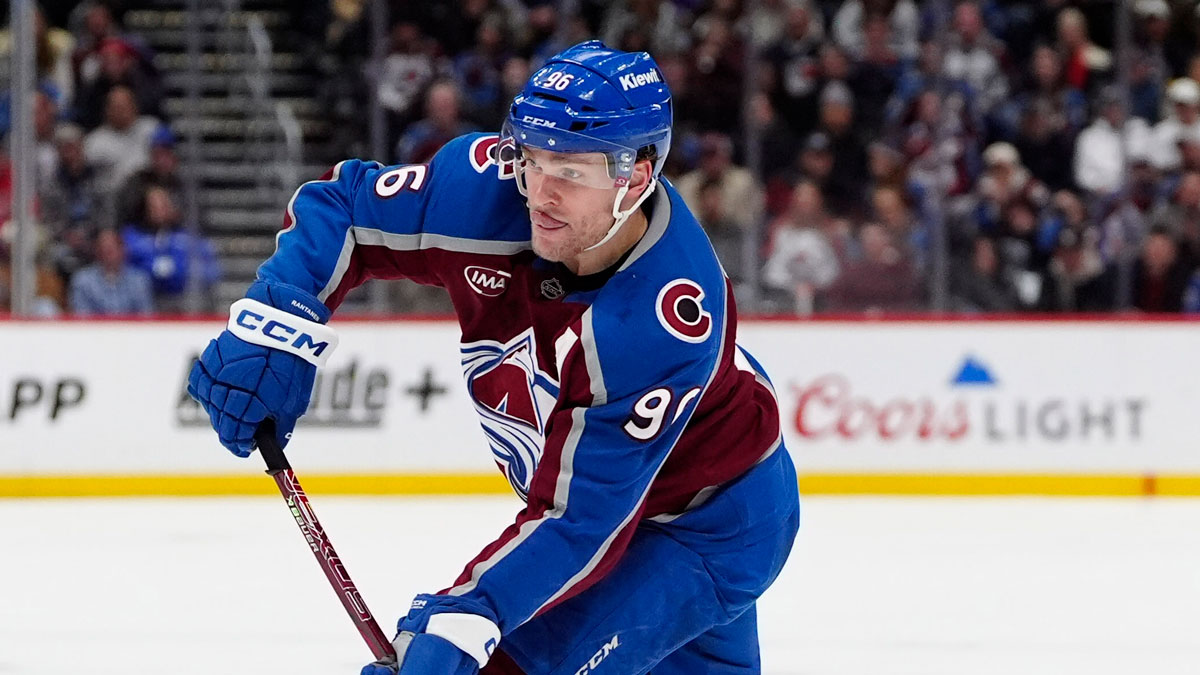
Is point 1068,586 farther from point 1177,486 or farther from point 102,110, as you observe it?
point 102,110

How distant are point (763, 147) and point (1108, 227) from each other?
167cm

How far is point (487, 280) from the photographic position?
2303 mm

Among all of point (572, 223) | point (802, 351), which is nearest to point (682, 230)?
point (572, 223)

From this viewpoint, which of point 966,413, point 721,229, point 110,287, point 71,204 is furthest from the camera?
point 721,229

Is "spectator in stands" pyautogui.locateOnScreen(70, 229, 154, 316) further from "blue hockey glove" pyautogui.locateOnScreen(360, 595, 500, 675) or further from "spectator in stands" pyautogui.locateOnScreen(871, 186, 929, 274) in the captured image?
"blue hockey glove" pyautogui.locateOnScreen(360, 595, 500, 675)

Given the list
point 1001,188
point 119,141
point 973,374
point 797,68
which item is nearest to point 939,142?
point 1001,188

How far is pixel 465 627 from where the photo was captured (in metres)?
1.96

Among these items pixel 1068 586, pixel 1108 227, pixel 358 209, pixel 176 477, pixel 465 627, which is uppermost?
pixel 358 209

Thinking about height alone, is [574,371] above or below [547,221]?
below

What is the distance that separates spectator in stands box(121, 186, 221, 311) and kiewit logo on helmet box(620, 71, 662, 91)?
544cm

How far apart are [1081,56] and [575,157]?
6.69m

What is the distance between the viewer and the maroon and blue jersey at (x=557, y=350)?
2.03m

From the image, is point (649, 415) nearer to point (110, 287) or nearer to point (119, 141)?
point (110, 287)

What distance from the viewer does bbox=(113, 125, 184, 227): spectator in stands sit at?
7.42 metres
